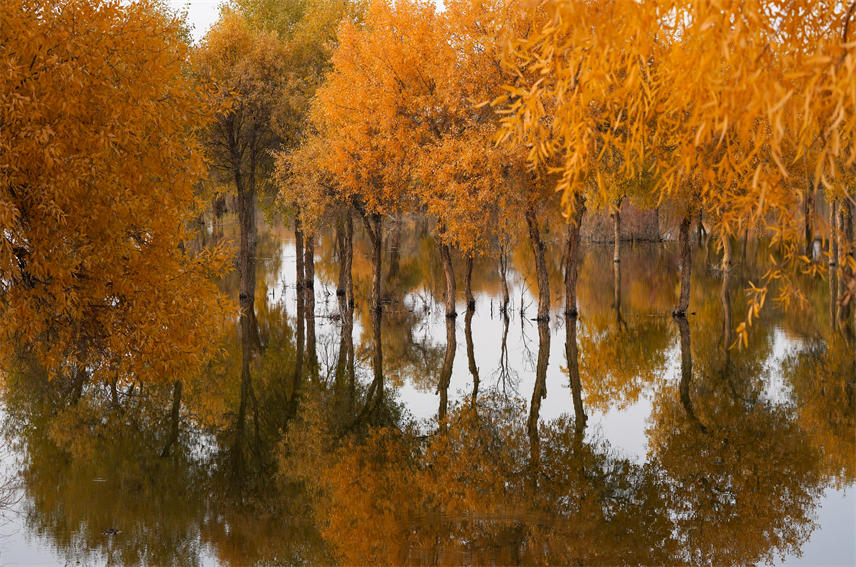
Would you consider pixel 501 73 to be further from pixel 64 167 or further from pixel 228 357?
pixel 64 167

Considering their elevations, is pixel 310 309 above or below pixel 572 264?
below

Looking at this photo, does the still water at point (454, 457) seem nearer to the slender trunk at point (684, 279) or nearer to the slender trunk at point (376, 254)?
the slender trunk at point (684, 279)

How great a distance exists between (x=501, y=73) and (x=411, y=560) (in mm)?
18010

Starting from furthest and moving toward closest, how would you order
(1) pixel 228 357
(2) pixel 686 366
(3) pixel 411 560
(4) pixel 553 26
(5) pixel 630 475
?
(1) pixel 228 357
(2) pixel 686 366
(5) pixel 630 475
(3) pixel 411 560
(4) pixel 553 26

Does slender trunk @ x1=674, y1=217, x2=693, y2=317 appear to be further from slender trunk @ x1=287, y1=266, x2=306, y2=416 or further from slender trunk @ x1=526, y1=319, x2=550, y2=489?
slender trunk @ x1=287, y1=266, x2=306, y2=416

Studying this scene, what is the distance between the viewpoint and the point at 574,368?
1891cm

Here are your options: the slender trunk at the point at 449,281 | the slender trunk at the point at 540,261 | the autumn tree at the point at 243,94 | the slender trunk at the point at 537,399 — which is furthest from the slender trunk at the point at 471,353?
the autumn tree at the point at 243,94

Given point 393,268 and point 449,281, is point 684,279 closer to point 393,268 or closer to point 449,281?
Result: point 449,281

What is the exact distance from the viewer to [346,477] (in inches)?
449

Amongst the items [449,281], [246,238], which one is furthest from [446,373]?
[246,238]

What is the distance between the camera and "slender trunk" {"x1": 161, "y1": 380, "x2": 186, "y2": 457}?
12.8 m

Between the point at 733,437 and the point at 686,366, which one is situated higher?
the point at 686,366

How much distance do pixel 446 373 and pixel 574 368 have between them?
285cm

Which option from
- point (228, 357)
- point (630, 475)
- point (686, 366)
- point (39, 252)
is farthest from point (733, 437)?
point (228, 357)
